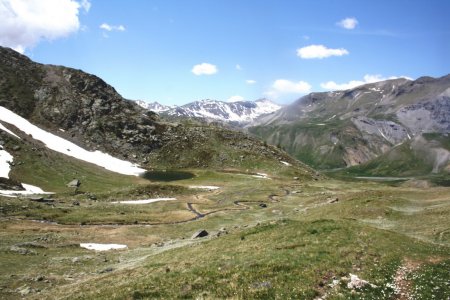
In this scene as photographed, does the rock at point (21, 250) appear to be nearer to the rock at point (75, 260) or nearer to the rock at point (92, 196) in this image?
the rock at point (75, 260)

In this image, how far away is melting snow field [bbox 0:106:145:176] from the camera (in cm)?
16238

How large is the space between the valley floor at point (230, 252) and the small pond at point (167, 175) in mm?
68549

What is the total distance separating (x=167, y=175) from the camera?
557ft

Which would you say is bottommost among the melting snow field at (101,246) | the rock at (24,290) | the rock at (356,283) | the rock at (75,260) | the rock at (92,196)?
the melting snow field at (101,246)

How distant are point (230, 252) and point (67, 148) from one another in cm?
14298

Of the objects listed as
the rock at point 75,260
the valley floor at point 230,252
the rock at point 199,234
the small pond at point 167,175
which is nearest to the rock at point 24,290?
the valley floor at point 230,252

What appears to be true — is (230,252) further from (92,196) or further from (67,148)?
(67,148)

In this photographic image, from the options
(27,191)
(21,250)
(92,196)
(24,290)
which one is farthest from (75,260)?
(27,191)

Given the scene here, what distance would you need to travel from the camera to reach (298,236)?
135 ft

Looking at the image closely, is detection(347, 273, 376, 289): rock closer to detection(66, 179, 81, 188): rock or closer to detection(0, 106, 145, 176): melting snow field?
detection(66, 179, 81, 188): rock

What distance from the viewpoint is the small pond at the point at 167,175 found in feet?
528

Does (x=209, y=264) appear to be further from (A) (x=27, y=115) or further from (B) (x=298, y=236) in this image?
(A) (x=27, y=115)

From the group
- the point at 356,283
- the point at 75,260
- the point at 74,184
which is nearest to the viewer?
the point at 356,283

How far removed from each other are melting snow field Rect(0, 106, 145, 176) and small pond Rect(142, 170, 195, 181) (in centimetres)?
459
